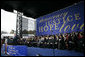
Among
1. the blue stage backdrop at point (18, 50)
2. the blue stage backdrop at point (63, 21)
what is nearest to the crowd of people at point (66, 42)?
the blue stage backdrop at point (63, 21)

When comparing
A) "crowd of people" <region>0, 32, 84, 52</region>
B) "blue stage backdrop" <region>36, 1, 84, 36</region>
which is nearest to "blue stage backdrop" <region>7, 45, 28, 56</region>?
"crowd of people" <region>0, 32, 84, 52</region>

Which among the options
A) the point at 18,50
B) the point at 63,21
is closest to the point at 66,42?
the point at 18,50

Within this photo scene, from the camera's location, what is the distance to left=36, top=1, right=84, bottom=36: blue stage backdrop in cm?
887

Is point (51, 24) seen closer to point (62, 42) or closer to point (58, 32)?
point (58, 32)

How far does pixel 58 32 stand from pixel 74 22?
2.15 metres

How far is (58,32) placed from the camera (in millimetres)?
10695

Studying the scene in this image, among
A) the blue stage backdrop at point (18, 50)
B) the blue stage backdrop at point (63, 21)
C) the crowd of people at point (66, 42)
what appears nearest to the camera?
the crowd of people at point (66, 42)

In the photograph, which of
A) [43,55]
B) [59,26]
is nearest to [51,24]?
[59,26]

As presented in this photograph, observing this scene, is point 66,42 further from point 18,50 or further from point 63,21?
point 63,21

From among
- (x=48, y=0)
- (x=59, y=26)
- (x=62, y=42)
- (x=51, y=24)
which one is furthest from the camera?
(x=51, y=24)

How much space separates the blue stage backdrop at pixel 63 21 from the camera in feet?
29.1

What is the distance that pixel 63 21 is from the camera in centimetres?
1026

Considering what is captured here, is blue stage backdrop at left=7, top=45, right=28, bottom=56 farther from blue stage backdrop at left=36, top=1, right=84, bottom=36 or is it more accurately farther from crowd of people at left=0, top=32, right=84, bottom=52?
blue stage backdrop at left=36, top=1, right=84, bottom=36

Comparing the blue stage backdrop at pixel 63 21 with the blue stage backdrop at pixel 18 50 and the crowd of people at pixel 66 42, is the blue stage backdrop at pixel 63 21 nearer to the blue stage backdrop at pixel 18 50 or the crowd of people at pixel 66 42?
the crowd of people at pixel 66 42
